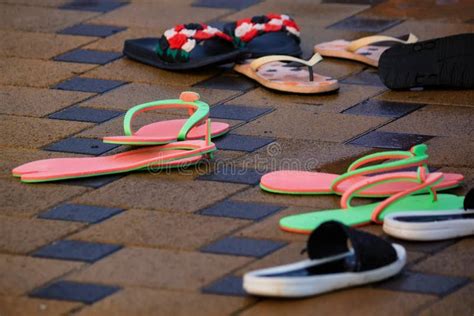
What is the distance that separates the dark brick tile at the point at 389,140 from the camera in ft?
11.2

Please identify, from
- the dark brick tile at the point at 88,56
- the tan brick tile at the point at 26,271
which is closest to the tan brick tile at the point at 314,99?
the dark brick tile at the point at 88,56

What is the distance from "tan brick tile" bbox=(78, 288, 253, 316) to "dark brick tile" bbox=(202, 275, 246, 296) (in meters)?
0.02

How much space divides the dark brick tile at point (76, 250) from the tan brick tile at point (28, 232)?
35 mm

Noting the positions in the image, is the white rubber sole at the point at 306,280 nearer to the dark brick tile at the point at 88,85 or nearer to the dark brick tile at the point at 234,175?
the dark brick tile at the point at 234,175

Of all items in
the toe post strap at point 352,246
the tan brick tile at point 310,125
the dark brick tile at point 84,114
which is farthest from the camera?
the dark brick tile at point 84,114

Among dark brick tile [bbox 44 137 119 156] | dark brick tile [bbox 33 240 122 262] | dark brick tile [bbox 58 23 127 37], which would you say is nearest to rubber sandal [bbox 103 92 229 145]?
dark brick tile [bbox 44 137 119 156]

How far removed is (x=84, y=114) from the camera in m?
3.76

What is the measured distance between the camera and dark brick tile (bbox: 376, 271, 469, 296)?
8.10 ft

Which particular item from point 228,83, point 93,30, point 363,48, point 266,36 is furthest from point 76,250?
point 93,30

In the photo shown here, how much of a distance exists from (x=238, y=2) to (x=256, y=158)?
2.16 m

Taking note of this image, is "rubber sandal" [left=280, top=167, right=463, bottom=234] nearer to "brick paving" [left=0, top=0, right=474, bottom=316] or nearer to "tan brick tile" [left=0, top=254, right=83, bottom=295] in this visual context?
"brick paving" [left=0, top=0, right=474, bottom=316]

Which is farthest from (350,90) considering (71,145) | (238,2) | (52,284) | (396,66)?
(52,284)

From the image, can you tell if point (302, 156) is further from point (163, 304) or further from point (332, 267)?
point (163, 304)

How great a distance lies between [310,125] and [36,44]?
1550mm
